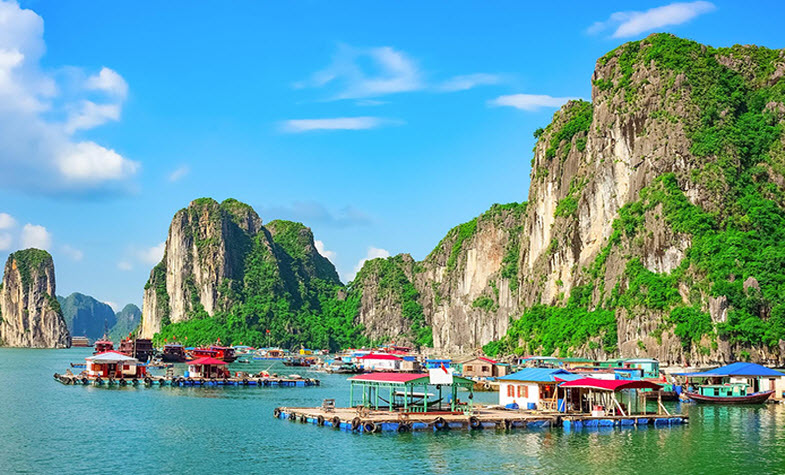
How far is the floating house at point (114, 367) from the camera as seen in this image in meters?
97.6

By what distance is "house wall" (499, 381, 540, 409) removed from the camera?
61.3 m

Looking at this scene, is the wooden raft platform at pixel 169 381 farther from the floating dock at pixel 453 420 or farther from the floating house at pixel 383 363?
the floating dock at pixel 453 420

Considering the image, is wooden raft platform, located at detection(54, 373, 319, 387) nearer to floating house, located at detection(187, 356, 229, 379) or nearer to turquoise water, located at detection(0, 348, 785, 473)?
floating house, located at detection(187, 356, 229, 379)

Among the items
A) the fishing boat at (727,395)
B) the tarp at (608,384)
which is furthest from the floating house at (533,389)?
the fishing boat at (727,395)


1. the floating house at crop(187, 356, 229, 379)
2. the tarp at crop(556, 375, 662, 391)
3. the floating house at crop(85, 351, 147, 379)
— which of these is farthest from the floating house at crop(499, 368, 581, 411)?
the floating house at crop(85, 351, 147, 379)

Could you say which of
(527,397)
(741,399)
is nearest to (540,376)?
(527,397)

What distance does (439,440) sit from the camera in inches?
1954

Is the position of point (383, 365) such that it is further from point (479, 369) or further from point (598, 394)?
point (598, 394)

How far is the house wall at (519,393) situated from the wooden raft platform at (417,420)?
3.47 m

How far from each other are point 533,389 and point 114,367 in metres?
56.3

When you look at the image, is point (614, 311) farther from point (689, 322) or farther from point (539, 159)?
point (539, 159)

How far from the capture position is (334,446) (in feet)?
155

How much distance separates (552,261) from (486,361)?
4875 cm

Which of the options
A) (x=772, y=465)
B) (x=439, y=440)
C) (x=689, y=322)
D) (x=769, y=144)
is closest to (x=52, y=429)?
(x=439, y=440)
